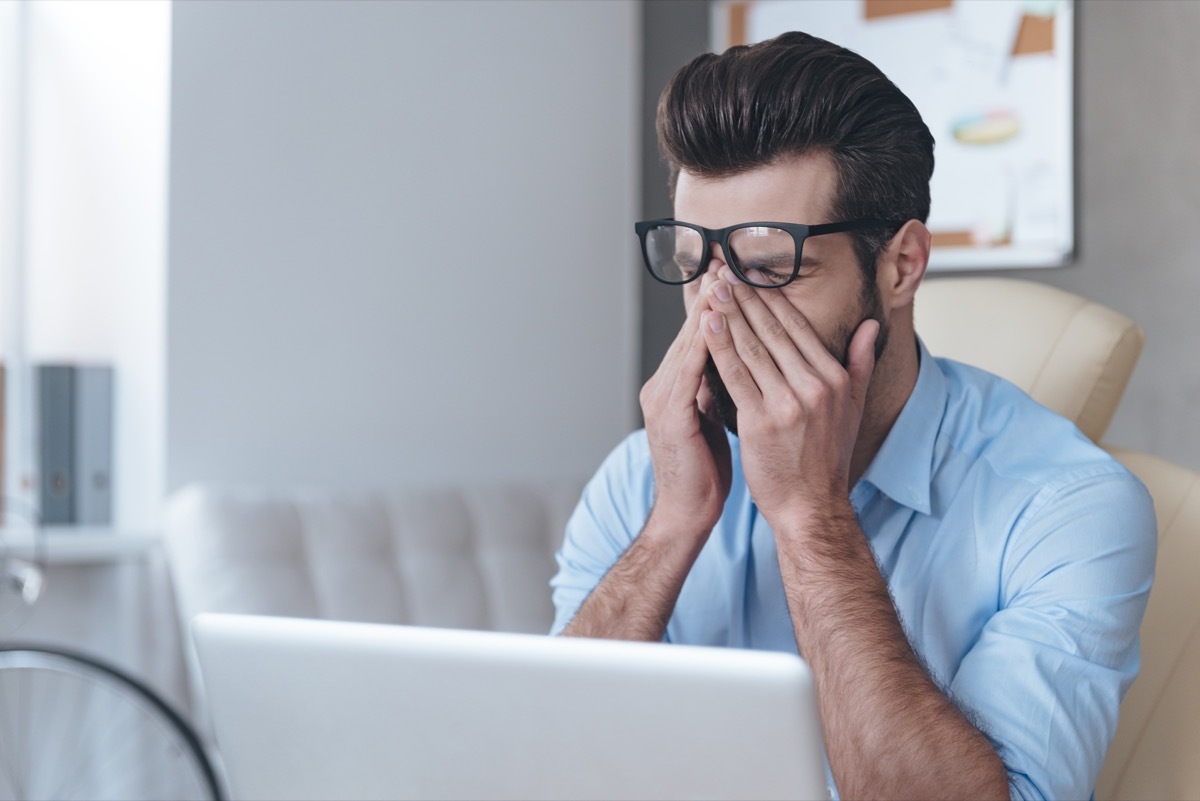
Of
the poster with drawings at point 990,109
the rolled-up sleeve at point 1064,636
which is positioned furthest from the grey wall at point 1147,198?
the rolled-up sleeve at point 1064,636

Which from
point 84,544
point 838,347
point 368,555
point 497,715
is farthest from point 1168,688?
point 84,544

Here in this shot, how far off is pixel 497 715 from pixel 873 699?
15.2 inches

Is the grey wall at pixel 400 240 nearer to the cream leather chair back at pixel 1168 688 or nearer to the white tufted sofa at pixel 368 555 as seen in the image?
the white tufted sofa at pixel 368 555

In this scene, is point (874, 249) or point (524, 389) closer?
point (874, 249)

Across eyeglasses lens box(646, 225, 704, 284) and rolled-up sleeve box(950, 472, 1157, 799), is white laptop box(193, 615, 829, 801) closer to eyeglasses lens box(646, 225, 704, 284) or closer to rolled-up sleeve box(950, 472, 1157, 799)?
rolled-up sleeve box(950, 472, 1157, 799)

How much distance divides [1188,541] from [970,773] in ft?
1.62

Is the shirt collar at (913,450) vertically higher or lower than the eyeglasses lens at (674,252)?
lower

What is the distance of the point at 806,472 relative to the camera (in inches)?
40.7

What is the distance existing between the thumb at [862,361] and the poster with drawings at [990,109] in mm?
1188

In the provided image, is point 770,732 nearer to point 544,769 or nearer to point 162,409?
point 544,769

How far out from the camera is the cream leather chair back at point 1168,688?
1.12 meters

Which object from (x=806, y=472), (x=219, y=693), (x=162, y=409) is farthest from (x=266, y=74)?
(x=219, y=693)

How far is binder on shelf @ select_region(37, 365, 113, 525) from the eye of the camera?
6.77ft

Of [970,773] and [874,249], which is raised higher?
[874,249]
